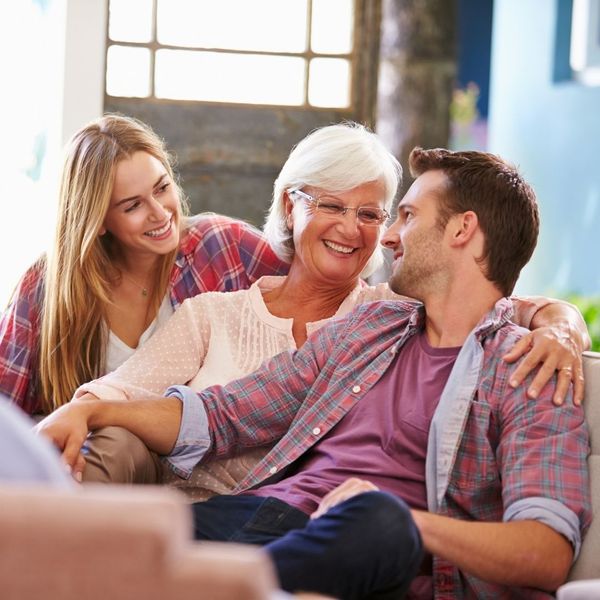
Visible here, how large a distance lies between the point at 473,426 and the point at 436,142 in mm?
3728

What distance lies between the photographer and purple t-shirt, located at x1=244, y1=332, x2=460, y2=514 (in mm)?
2223

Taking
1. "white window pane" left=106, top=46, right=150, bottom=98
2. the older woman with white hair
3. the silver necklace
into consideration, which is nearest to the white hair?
the older woman with white hair

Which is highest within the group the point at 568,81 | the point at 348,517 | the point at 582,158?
the point at 568,81

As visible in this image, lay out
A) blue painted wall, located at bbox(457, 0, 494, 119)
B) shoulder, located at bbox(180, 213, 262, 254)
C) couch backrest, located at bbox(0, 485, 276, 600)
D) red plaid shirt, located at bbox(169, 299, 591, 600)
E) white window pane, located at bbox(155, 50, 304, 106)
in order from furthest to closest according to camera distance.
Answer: blue painted wall, located at bbox(457, 0, 494, 119)
white window pane, located at bbox(155, 50, 304, 106)
shoulder, located at bbox(180, 213, 262, 254)
red plaid shirt, located at bbox(169, 299, 591, 600)
couch backrest, located at bbox(0, 485, 276, 600)

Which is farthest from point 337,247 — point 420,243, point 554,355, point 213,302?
point 554,355

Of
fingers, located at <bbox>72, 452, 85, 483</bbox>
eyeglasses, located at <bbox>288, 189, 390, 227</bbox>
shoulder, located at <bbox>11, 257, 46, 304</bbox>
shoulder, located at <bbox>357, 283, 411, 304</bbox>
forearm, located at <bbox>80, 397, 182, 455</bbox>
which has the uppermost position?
eyeglasses, located at <bbox>288, 189, 390, 227</bbox>

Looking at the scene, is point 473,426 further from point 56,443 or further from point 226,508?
point 56,443

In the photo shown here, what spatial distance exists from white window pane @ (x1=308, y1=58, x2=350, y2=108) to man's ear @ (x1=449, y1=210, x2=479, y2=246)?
2.56m

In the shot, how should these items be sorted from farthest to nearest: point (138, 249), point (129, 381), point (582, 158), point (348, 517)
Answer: point (582, 158), point (138, 249), point (129, 381), point (348, 517)

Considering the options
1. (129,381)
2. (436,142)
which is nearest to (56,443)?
(129,381)

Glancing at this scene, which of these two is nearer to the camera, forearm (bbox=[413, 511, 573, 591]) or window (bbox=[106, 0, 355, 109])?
forearm (bbox=[413, 511, 573, 591])

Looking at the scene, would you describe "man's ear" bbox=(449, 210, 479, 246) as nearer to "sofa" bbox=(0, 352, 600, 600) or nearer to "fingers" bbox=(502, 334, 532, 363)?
"fingers" bbox=(502, 334, 532, 363)

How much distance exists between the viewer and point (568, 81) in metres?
5.88

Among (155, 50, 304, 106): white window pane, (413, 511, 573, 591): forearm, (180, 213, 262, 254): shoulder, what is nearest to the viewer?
(413, 511, 573, 591): forearm
